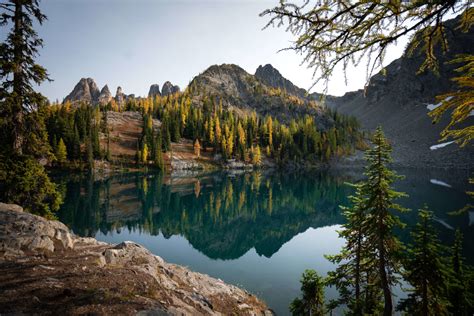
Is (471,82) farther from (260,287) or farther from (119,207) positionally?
(119,207)

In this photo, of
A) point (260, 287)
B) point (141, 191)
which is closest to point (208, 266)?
point (260, 287)

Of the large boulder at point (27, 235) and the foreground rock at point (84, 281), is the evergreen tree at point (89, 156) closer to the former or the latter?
the foreground rock at point (84, 281)

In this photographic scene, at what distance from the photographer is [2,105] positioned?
16.5 m

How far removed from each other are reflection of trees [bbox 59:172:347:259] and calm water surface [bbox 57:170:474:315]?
15 cm

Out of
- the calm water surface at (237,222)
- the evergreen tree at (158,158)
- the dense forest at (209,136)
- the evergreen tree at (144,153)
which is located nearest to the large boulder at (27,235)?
the calm water surface at (237,222)

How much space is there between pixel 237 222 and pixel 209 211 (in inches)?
300

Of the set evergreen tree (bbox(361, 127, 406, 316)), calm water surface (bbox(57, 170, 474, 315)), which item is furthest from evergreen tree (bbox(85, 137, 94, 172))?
evergreen tree (bbox(361, 127, 406, 316))

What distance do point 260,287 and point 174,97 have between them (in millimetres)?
175222

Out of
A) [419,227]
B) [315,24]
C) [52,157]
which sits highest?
[315,24]

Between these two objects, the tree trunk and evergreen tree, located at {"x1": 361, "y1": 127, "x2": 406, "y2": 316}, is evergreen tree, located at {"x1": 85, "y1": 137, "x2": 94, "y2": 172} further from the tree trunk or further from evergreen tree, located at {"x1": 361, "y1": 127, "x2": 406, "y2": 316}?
evergreen tree, located at {"x1": 361, "y1": 127, "x2": 406, "y2": 316}

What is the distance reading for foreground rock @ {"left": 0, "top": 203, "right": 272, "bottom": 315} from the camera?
7559 mm

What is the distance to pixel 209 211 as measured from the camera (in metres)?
51.2

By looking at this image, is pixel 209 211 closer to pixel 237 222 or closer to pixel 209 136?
pixel 237 222

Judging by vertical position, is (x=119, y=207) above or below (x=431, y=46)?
below
